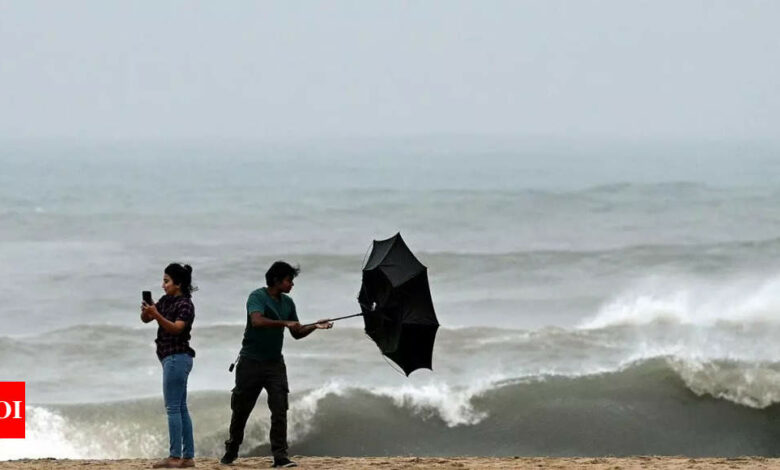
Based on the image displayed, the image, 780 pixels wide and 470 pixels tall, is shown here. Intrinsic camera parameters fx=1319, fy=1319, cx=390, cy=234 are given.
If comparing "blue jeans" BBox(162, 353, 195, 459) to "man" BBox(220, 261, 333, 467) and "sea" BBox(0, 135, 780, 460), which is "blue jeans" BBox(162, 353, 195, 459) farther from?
"sea" BBox(0, 135, 780, 460)

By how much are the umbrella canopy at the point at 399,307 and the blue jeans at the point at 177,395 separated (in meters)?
1.21

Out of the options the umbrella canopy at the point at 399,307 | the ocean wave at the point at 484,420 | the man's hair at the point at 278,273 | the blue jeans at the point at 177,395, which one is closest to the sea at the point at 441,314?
the ocean wave at the point at 484,420

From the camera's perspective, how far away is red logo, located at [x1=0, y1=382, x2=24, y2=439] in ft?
44.2

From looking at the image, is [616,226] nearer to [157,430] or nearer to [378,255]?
[157,430]

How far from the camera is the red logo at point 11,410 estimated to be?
44.2 feet

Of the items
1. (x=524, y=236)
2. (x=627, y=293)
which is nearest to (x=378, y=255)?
(x=627, y=293)

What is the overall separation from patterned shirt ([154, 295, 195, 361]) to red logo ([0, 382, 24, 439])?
5.66 meters

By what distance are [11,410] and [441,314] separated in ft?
31.6

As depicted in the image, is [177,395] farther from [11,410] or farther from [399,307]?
[11,410]

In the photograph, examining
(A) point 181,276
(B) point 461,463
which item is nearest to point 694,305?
(B) point 461,463

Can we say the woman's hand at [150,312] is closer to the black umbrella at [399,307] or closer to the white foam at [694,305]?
the black umbrella at [399,307]

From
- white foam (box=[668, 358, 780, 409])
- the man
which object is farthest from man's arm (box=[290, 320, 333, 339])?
white foam (box=[668, 358, 780, 409])

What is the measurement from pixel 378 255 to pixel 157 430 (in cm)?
610

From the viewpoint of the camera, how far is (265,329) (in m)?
8.35
